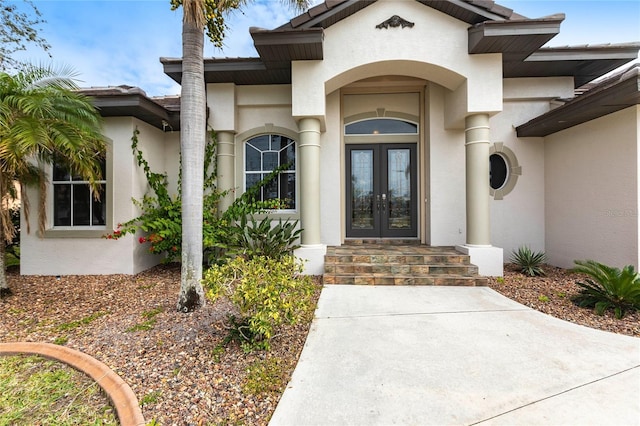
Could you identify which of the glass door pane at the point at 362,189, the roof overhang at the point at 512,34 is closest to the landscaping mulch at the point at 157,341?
the glass door pane at the point at 362,189

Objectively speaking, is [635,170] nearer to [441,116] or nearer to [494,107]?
[494,107]

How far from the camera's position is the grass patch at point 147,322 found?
3.54 metres

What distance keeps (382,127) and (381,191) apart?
177cm

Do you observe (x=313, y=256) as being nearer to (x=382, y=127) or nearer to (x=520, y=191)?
(x=382, y=127)

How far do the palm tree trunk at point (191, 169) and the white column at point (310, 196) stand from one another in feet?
8.53

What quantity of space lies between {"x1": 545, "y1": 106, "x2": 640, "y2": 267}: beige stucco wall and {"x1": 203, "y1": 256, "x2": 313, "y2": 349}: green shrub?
641 cm

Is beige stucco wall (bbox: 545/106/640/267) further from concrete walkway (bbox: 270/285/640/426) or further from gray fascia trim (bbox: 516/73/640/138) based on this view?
concrete walkway (bbox: 270/285/640/426)

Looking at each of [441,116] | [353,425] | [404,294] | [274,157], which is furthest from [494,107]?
[353,425]

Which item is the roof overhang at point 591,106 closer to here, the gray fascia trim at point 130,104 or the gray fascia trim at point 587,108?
the gray fascia trim at point 587,108

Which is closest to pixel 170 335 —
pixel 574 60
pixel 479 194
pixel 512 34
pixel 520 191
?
pixel 479 194

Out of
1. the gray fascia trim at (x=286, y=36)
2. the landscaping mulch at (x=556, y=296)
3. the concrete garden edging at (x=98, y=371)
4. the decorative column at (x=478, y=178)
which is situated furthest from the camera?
the decorative column at (x=478, y=178)

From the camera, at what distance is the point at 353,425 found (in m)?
2.04

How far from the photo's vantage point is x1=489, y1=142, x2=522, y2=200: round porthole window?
7.35 meters

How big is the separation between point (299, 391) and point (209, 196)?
548 cm
